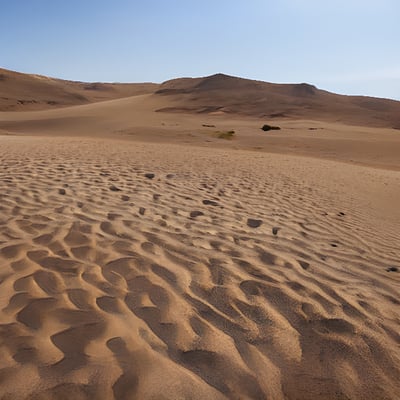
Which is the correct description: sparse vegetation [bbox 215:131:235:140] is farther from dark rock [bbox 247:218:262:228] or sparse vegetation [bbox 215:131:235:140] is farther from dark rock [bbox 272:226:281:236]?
dark rock [bbox 272:226:281:236]

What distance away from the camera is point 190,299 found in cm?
256

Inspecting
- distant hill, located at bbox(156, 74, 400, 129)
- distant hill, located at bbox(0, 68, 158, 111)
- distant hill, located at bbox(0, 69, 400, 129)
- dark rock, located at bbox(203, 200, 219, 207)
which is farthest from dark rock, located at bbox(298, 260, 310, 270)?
distant hill, located at bbox(0, 68, 158, 111)

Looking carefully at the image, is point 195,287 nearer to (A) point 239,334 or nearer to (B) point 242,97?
(A) point 239,334

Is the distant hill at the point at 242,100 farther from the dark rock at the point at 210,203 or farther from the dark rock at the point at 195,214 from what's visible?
the dark rock at the point at 195,214

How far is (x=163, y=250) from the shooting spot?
11.0ft

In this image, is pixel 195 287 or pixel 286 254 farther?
pixel 286 254

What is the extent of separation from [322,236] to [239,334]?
7.63 ft

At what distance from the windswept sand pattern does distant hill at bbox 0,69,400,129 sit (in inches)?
1113

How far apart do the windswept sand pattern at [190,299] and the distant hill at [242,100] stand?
28259mm

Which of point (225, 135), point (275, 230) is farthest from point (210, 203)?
point (225, 135)

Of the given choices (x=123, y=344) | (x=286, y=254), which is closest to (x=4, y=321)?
(x=123, y=344)

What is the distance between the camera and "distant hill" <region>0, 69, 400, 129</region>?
33438mm

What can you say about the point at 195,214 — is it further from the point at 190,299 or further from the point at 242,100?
the point at 242,100

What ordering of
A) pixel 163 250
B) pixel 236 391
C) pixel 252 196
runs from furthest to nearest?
pixel 252 196
pixel 163 250
pixel 236 391
